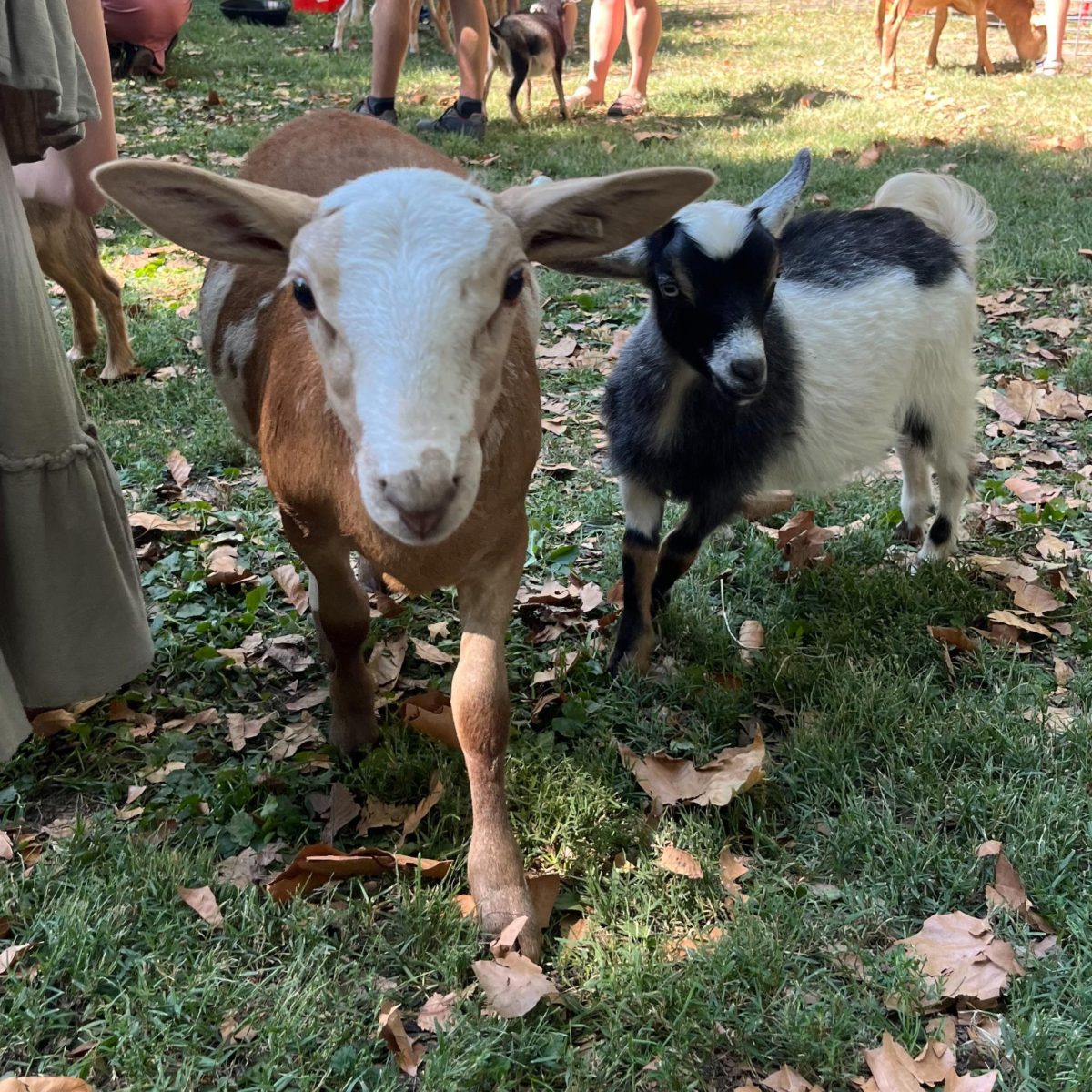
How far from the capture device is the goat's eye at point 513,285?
1.72 m

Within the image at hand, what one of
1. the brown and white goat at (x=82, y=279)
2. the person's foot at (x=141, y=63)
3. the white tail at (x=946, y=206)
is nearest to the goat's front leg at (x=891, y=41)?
the person's foot at (x=141, y=63)

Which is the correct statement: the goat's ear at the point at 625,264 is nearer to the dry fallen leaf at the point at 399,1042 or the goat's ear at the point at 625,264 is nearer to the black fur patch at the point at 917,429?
the black fur patch at the point at 917,429

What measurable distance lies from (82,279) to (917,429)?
3274 mm

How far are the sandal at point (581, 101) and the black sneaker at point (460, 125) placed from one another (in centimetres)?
161

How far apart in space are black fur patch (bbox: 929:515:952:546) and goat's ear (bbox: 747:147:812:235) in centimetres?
105

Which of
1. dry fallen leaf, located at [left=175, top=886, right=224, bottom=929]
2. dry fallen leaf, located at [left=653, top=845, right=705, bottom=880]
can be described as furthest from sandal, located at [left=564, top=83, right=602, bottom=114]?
dry fallen leaf, located at [left=175, top=886, right=224, bottom=929]

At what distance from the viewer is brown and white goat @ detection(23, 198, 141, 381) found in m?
3.99

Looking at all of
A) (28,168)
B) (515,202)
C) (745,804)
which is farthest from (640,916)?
(28,168)

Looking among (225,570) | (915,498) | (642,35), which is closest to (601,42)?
(642,35)

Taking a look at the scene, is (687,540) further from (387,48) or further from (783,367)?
(387,48)

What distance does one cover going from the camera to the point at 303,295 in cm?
170

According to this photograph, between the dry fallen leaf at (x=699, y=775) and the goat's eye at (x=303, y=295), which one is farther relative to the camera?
the dry fallen leaf at (x=699, y=775)

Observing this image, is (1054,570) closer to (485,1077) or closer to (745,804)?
(745,804)

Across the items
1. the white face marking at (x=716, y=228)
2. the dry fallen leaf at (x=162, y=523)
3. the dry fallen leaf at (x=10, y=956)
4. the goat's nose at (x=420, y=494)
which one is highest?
the white face marking at (x=716, y=228)
